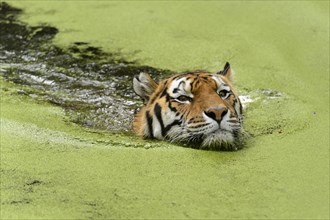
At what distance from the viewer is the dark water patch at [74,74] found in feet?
14.4

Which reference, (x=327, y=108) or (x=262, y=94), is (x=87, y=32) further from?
(x=327, y=108)

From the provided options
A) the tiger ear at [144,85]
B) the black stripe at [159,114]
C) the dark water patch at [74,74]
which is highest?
the tiger ear at [144,85]

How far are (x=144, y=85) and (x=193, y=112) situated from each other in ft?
1.90

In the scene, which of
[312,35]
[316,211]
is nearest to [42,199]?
[316,211]

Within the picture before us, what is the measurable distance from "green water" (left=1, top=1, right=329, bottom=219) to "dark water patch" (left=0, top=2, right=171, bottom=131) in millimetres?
Answer: 137

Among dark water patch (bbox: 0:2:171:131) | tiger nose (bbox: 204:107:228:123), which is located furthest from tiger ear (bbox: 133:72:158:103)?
tiger nose (bbox: 204:107:228:123)

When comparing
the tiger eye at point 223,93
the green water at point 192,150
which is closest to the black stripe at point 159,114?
the green water at point 192,150

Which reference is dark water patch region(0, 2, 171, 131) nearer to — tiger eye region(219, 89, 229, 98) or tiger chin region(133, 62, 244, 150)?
tiger chin region(133, 62, 244, 150)

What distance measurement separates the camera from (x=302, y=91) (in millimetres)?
4547

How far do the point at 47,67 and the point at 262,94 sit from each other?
1708mm

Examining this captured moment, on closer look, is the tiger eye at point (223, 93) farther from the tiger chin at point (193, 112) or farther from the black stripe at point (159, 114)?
the black stripe at point (159, 114)

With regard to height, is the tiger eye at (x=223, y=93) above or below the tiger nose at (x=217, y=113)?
below

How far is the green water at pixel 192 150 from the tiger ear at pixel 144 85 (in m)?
0.31

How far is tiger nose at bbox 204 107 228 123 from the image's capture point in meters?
3.23
